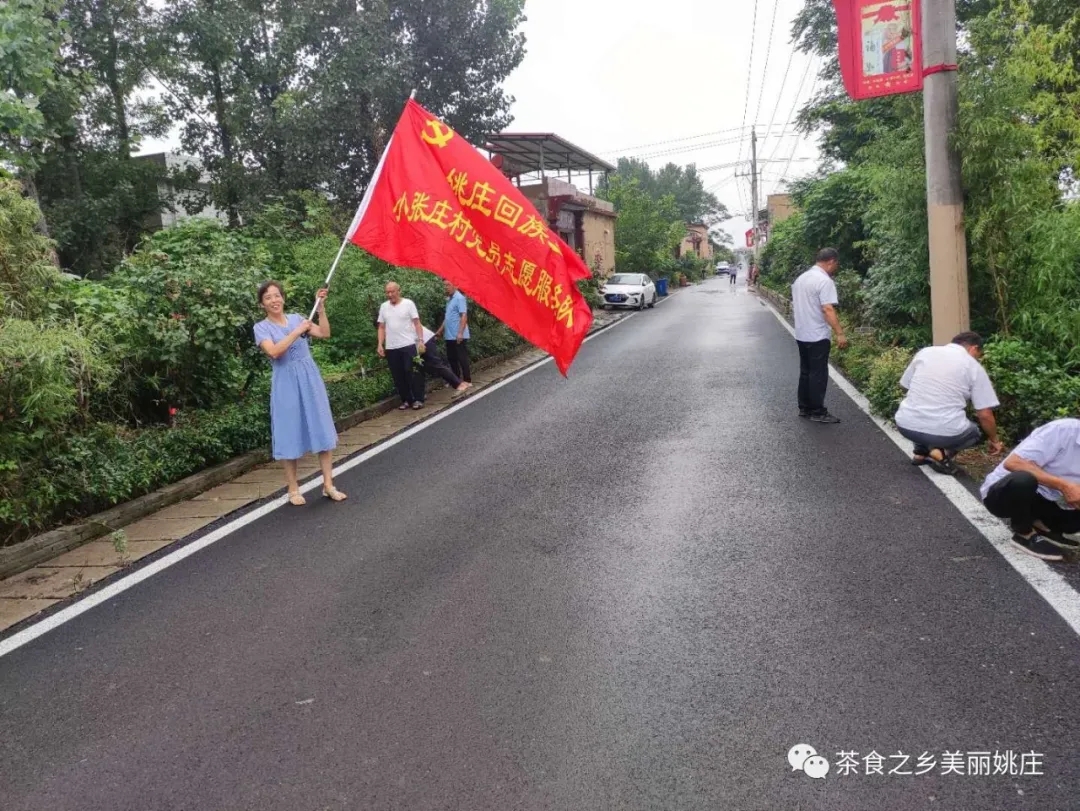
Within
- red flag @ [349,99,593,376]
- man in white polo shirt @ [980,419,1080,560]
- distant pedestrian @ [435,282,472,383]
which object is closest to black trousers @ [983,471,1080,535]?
man in white polo shirt @ [980,419,1080,560]

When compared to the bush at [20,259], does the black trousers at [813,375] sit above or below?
below

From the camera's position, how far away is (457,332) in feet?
40.4

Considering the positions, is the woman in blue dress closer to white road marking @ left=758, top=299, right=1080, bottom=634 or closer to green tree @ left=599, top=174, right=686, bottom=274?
white road marking @ left=758, top=299, right=1080, bottom=634

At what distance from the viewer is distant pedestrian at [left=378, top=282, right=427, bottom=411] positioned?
34.6ft

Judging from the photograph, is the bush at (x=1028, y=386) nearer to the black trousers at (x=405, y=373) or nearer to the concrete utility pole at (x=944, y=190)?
the concrete utility pole at (x=944, y=190)

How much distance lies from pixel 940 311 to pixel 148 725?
7790 mm

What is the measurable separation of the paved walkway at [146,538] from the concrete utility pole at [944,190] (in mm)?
6077

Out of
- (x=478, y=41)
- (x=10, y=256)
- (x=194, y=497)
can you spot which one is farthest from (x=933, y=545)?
(x=478, y=41)

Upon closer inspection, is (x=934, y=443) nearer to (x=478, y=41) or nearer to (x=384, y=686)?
(x=384, y=686)

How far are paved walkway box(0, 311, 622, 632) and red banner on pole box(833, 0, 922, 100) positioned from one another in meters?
6.27

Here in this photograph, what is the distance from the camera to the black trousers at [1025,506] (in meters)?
4.66

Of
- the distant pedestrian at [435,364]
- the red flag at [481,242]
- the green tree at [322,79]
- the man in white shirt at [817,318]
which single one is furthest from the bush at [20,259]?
the green tree at [322,79]

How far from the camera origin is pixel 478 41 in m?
21.7

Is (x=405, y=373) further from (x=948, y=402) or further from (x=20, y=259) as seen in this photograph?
(x=948, y=402)
